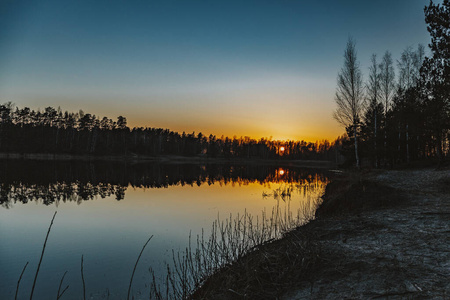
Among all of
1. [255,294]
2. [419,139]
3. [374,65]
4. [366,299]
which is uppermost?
[374,65]

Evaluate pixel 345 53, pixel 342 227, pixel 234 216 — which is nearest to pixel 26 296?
pixel 342 227

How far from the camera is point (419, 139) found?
33219 mm

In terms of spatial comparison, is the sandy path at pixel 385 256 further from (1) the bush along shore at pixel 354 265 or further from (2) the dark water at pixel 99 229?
(2) the dark water at pixel 99 229

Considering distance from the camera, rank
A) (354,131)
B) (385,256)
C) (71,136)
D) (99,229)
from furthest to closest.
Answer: (71,136)
(354,131)
(99,229)
(385,256)

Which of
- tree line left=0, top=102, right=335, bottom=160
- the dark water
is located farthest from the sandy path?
tree line left=0, top=102, right=335, bottom=160

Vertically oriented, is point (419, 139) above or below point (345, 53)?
below

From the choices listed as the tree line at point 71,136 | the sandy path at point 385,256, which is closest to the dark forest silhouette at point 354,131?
the tree line at point 71,136

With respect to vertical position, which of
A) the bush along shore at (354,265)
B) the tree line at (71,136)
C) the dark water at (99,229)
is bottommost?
the dark water at (99,229)

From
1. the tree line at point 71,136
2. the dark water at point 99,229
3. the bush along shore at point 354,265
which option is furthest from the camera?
the tree line at point 71,136

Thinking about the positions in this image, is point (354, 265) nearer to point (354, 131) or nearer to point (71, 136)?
point (354, 131)

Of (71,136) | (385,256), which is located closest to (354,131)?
(385,256)

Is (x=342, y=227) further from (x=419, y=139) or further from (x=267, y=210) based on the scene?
(x=419, y=139)

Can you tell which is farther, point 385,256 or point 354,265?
point 385,256

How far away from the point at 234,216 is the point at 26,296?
35.3 feet
